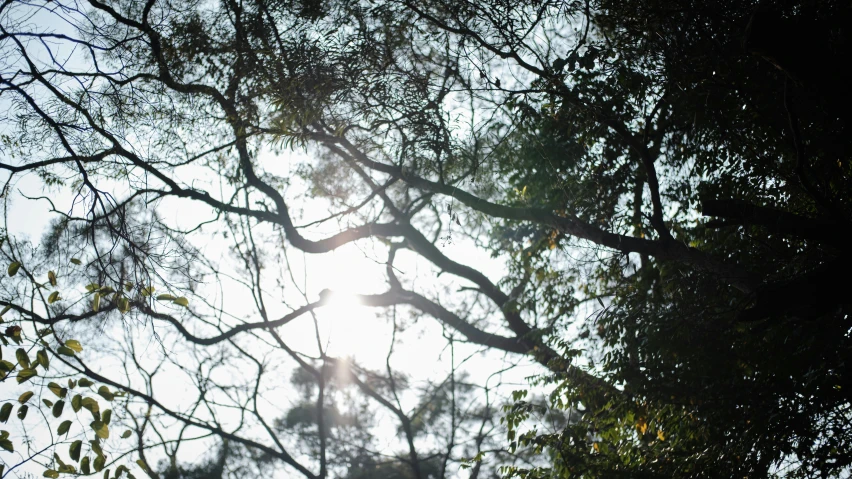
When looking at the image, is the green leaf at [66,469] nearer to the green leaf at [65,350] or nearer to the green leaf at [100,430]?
the green leaf at [100,430]

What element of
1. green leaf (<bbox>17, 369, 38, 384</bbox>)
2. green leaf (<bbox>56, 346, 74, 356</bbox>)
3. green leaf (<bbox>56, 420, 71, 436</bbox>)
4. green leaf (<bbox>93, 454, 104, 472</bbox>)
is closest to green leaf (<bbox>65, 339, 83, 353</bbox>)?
green leaf (<bbox>56, 346, 74, 356</bbox>)

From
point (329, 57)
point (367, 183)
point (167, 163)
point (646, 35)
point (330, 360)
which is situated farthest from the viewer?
point (330, 360)

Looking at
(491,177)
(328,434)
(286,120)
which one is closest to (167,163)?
(286,120)

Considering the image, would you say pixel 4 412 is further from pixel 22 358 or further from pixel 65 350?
pixel 65 350

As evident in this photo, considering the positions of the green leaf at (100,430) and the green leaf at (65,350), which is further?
the green leaf at (100,430)

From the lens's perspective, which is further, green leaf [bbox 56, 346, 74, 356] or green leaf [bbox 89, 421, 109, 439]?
green leaf [bbox 89, 421, 109, 439]

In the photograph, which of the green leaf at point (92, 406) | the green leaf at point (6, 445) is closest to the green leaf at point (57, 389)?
the green leaf at point (92, 406)

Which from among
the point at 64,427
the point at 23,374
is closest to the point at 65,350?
the point at 23,374

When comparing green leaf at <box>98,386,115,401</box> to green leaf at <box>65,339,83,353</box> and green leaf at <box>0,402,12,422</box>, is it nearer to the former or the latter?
green leaf at <box>65,339,83,353</box>

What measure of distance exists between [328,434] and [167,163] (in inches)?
262

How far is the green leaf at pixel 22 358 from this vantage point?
2.26m

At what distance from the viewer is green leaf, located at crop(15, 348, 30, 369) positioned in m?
2.26

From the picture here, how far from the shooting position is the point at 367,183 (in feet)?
23.8

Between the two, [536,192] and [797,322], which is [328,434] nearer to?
[536,192]
